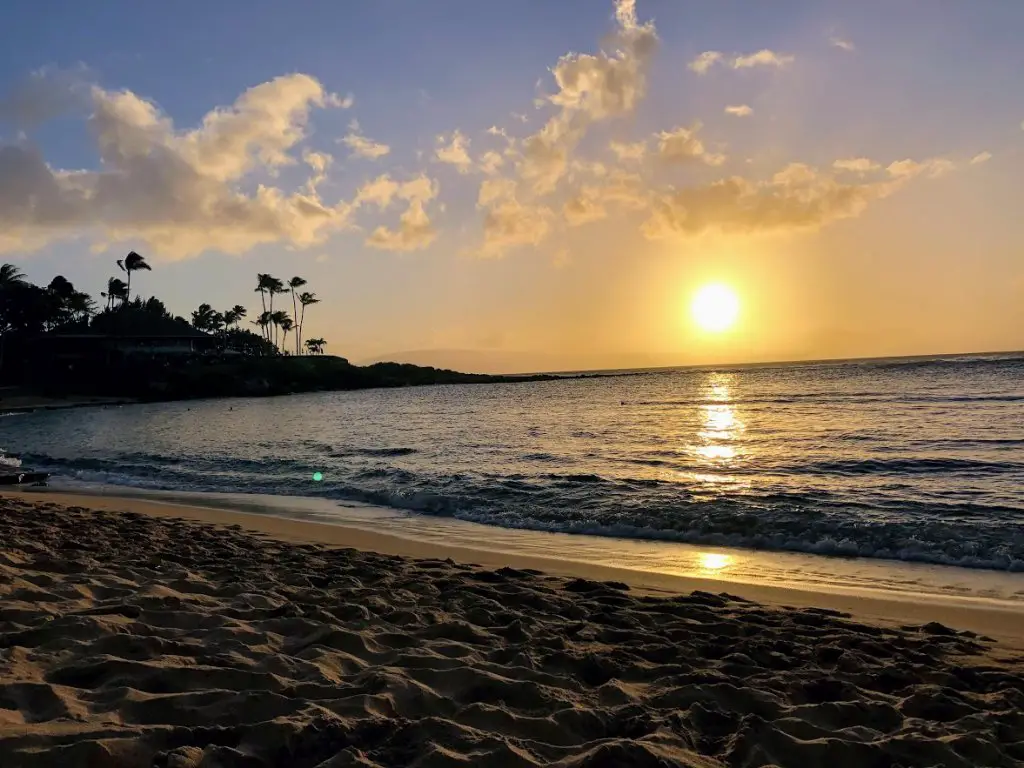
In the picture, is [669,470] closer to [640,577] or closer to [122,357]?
[640,577]

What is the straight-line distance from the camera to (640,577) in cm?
877

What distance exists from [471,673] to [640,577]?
461 cm

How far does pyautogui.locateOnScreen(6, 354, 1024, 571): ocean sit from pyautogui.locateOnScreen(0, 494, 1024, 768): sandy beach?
4.34 metres

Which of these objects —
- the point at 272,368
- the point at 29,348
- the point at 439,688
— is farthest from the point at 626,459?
the point at 29,348

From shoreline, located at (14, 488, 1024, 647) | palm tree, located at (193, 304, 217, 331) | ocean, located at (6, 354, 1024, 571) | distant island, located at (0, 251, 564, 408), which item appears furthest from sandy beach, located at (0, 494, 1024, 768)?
palm tree, located at (193, 304, 217, 331)

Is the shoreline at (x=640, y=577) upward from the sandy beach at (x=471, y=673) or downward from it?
downward

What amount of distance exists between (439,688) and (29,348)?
117057 mm

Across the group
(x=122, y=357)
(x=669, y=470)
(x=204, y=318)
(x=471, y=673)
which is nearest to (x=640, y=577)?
(x=471, y=673)

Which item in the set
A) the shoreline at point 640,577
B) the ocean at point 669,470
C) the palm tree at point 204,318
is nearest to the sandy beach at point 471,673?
the shoreline at point 640,577

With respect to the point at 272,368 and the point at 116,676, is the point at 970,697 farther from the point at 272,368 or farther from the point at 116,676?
the point at 272,368

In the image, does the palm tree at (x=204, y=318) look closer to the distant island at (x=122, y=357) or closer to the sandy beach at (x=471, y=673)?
the distant island at (x=122, y=357)

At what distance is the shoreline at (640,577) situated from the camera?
22.9ft

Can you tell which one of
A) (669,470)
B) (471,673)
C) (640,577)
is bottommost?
(640,577)

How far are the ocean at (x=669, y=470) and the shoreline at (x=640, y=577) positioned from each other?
211 cm
